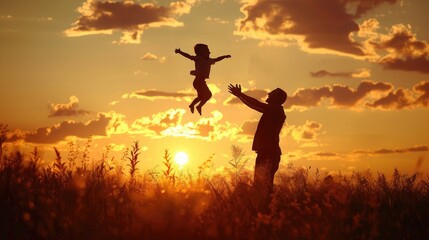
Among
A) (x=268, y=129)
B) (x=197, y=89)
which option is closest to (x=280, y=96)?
(x=268, y=129)

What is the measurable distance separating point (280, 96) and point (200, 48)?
2009mm

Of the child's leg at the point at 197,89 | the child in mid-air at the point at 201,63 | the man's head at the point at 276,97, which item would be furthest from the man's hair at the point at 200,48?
the man's head at the point at 276,97

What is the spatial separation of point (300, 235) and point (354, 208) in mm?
3617

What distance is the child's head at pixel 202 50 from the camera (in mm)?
11616

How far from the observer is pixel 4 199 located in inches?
299

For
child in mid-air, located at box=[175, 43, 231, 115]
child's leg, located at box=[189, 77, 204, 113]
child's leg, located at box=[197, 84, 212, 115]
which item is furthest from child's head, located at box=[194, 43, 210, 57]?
child's leg, located at box=[197, 84, 212, 115]


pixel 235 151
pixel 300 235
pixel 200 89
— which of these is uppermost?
pixel 200 89

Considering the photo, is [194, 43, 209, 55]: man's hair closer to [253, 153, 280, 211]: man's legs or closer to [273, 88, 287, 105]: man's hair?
[273, 88, 287, 105]: man's hair

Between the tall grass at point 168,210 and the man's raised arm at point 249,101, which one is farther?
the man's raised arm at point 249,101

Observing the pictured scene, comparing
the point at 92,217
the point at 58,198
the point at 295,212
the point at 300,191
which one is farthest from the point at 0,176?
the point at 300,191

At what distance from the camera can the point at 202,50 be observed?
11.6 meters

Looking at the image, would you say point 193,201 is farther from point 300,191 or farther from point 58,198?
point 300,191

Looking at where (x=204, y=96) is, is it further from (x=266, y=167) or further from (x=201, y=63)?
(x=266, y=167)

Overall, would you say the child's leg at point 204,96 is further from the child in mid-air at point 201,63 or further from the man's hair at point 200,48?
the man's hair at point 200,48
